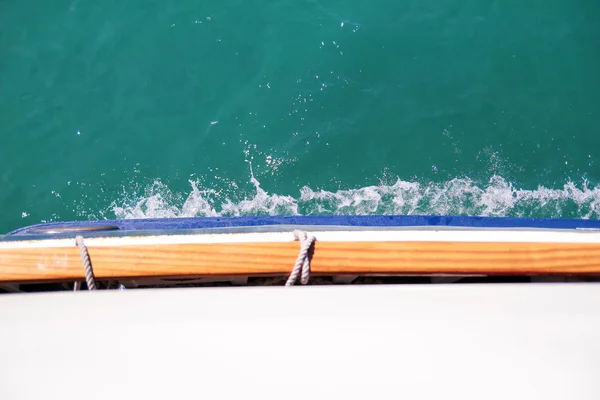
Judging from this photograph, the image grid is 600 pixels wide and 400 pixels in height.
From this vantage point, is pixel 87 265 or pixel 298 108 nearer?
pixel 87 265

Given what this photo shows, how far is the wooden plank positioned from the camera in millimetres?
2236

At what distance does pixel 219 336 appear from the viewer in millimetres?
1900

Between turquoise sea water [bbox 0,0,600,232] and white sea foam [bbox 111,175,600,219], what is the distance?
0.01 m

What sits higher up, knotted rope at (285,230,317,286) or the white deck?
knotted rope at (285,230,317,286)

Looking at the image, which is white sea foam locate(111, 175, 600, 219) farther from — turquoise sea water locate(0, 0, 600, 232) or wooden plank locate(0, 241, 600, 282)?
wooden plank locate(0, 241, 600, 282)

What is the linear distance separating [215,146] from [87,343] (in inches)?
152

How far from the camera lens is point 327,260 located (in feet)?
7.27

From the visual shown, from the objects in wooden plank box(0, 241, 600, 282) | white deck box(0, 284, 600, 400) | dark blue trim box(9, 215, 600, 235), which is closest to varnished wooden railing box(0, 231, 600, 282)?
wooden plank box(0, 241, 600, 282)

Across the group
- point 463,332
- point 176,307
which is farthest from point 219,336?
point 463,332

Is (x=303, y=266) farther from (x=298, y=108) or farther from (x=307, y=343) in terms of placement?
(x=298, y=108)

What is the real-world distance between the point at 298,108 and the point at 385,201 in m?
1.31

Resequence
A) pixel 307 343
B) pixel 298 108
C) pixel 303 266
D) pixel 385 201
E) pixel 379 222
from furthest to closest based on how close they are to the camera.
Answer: pixel 298 108
pixel 385 201
pixel 379 222
pixel 303 266
pixel 307 343

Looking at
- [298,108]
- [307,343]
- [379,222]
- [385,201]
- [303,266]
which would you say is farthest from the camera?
[298,108]

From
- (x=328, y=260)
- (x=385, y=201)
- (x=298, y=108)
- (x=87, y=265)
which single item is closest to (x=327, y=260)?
(x=328, y=260)
